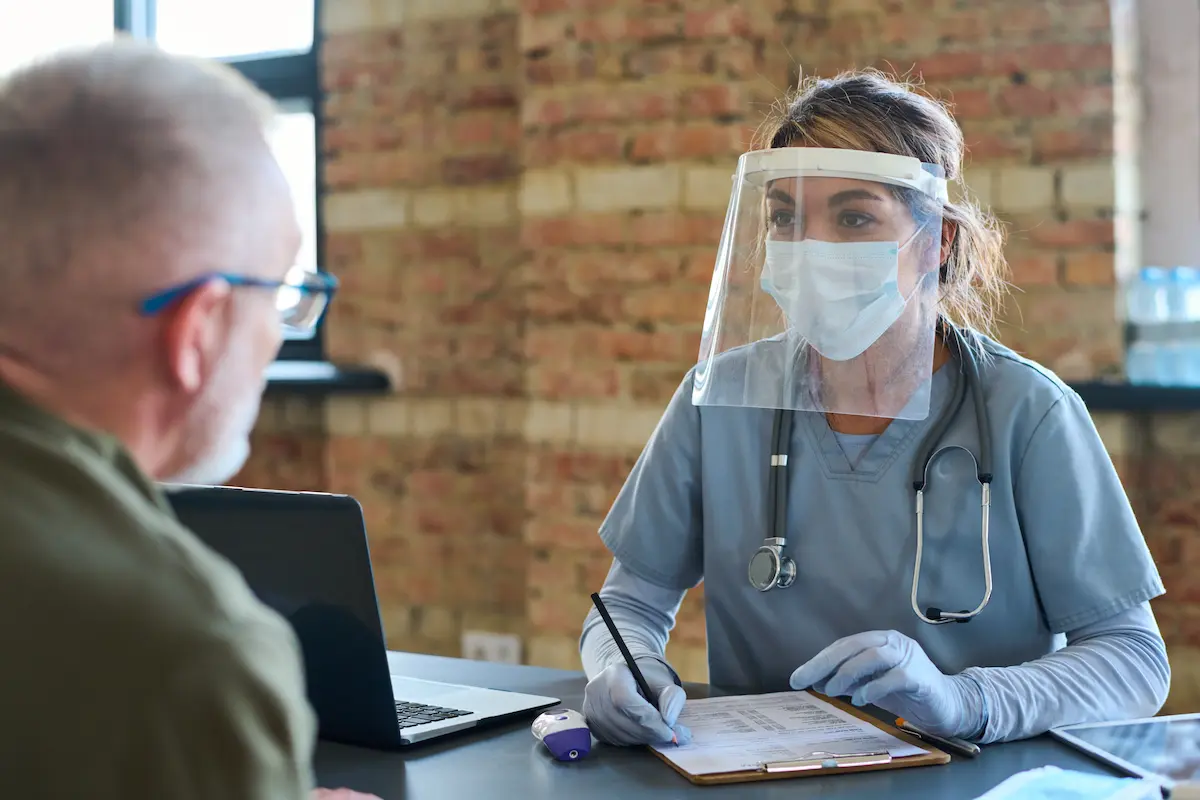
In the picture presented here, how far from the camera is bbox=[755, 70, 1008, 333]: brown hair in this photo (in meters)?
1.53

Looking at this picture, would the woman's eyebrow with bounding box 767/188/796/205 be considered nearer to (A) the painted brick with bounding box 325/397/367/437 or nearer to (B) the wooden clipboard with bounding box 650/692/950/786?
(B) the wooden clipboard with bounding box 650/692/950/786

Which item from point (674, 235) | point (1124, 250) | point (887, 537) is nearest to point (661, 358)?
point (674, 235)

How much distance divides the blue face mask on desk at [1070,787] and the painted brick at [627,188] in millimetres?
1684

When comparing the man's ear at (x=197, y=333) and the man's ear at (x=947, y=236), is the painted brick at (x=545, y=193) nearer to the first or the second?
the man's ear at (x=947, y=236)

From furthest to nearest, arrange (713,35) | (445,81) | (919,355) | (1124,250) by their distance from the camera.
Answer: (445,81), (713,35), (1124,250), (919,355)

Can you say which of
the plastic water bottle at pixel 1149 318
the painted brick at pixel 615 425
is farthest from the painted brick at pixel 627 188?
the plastic water bottle at pixel 1149 318

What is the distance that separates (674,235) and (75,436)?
200cm

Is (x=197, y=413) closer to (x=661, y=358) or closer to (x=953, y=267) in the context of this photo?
(x=953, y=267)

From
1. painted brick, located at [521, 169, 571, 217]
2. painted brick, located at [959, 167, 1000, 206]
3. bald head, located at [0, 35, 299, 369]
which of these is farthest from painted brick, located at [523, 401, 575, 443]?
bald head, located at [0, 35, 299, 369]

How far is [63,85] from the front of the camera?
2.22 feet

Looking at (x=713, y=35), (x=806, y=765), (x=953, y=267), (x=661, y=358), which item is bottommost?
(x=806, y=765)

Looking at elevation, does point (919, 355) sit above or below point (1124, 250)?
below

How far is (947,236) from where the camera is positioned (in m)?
1.58

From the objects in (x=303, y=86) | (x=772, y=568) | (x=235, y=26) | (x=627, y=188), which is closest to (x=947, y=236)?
(x=772, y=568)
